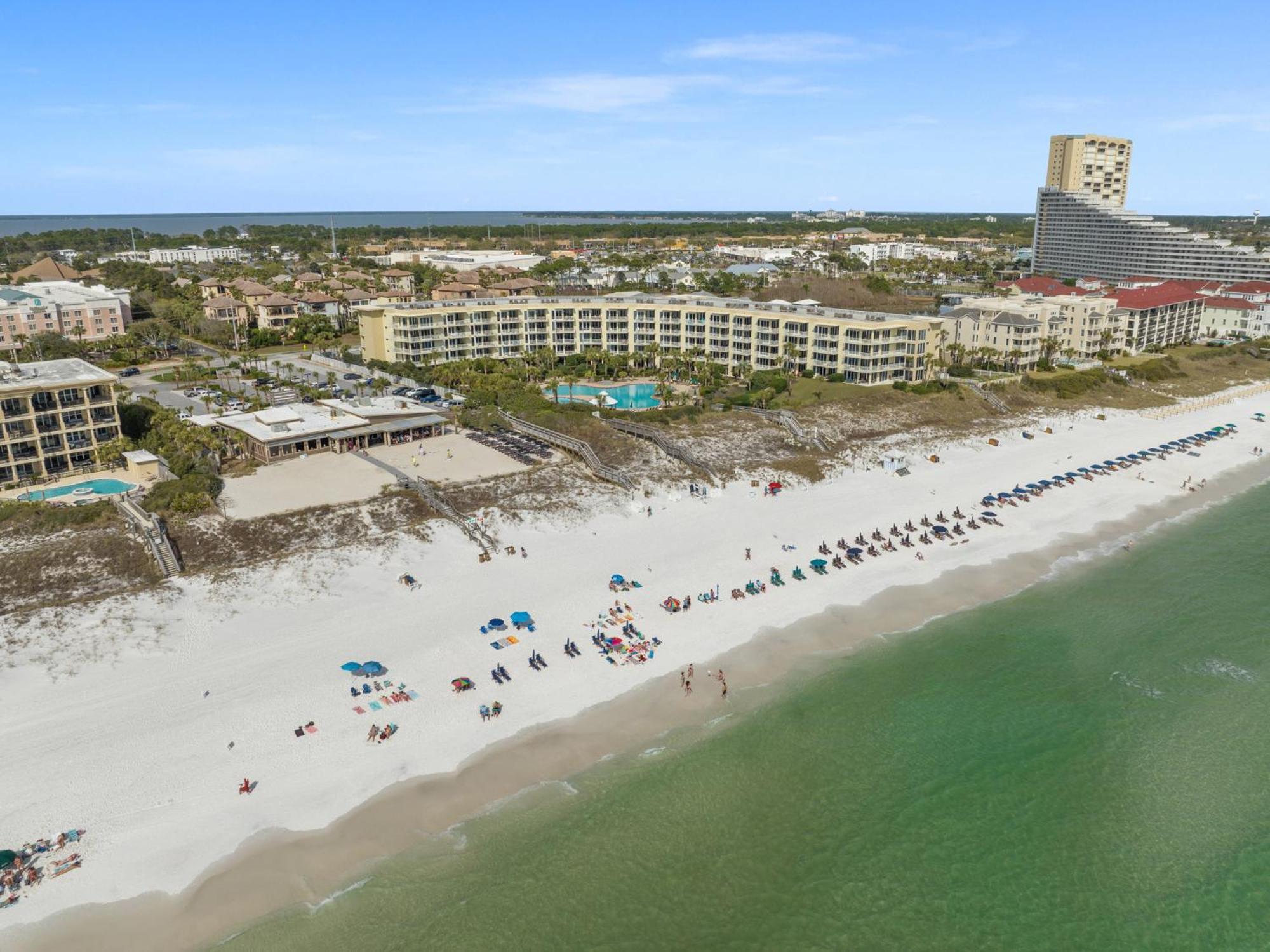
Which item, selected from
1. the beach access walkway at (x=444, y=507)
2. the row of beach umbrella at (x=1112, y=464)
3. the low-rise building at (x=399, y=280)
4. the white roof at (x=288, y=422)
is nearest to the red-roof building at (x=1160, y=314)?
the row of beach umbrella at (x=1112, y=464)

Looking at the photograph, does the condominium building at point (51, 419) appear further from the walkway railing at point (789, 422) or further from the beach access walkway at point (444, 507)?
the walkway railing at point (789, 422)

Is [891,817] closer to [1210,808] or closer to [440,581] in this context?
[1210,808]

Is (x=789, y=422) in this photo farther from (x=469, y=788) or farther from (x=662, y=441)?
(x=469, y=788)

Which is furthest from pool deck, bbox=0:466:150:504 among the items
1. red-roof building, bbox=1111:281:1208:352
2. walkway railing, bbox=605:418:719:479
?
red-roof building, bbox=1111:281:1208:352

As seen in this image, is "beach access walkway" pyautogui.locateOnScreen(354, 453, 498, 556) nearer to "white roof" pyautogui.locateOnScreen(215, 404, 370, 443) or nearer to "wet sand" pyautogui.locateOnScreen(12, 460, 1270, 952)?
"white roof" pyautogui.locateOnScreen(215, 404, 370, 443)

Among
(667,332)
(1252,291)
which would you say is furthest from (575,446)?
(1252,291)
